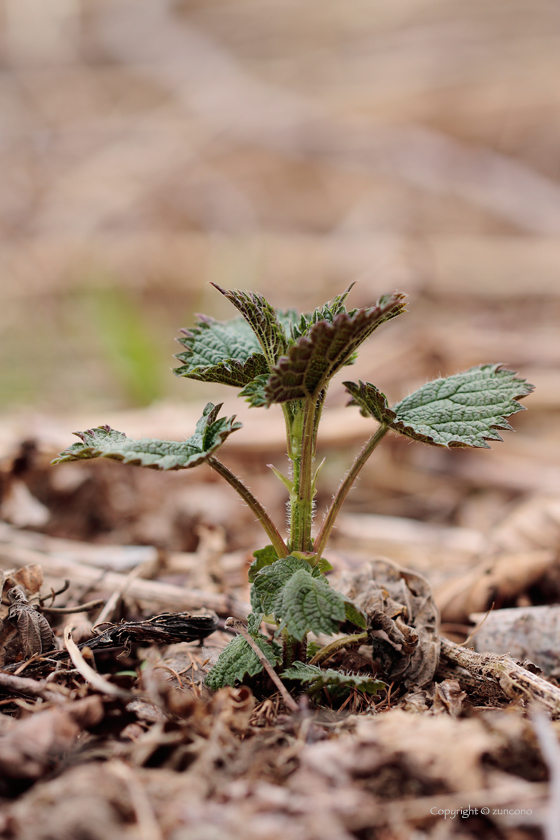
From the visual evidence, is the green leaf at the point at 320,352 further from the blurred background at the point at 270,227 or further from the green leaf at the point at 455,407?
the blurred background at the point at 270,227

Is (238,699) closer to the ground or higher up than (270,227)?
closer to the ground

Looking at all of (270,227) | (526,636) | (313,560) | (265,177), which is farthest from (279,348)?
(265,177)

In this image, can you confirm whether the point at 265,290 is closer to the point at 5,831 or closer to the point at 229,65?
the point at 229,65

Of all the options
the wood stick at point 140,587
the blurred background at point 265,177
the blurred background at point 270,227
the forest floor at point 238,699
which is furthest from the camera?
the blurred background at point 265,177

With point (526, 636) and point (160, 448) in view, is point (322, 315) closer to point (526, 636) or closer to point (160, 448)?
point (160, 448)

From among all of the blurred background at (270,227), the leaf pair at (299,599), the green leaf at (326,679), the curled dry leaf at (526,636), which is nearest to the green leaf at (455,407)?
the leaf pair at (299,599)

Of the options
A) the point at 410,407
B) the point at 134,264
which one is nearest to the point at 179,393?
the point at 134,264

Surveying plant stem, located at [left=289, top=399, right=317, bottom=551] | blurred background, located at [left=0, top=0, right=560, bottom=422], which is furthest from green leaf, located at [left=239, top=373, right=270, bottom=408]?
blurred background, located at [left=0, top=0, right=560, bottom=422]
